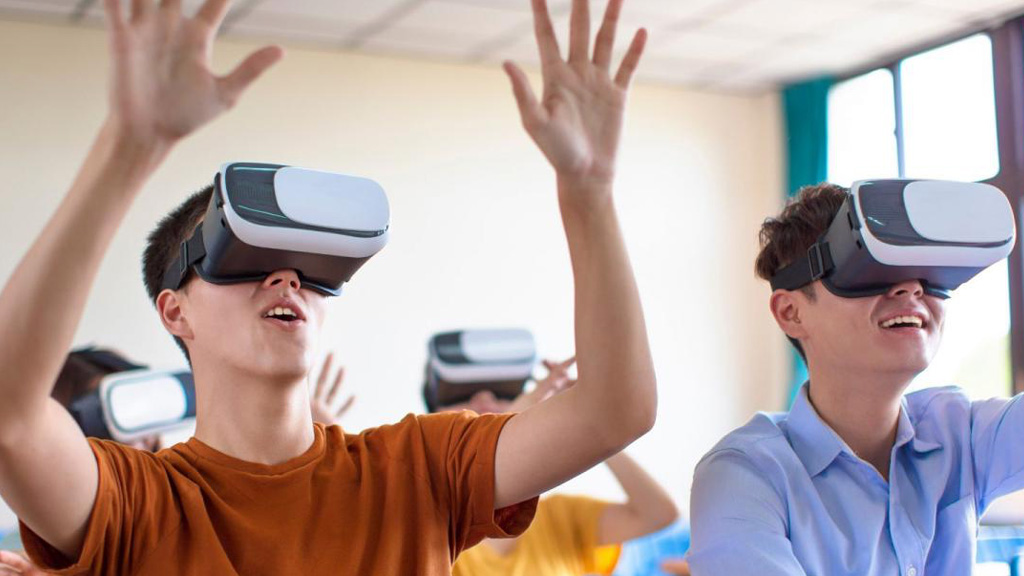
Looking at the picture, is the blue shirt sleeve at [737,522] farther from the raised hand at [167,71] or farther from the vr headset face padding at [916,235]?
the raised hand at [167,71]

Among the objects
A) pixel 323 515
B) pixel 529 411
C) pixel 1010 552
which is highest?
pixel 529 411

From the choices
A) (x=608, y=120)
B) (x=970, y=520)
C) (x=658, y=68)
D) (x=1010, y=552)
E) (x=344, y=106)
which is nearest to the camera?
(x=608, y=120)

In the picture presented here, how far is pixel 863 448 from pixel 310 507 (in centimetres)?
94

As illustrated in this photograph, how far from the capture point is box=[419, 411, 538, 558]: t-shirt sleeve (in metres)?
1.52

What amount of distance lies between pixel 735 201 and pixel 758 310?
0.67 metres

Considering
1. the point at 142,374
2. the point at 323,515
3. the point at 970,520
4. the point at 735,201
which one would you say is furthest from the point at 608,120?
the point at 735,201

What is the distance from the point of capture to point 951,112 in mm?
5965

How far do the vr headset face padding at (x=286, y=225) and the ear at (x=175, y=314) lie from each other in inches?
3.2

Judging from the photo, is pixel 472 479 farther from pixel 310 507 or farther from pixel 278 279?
pixel 278 279

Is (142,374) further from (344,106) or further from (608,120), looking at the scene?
(344,106)

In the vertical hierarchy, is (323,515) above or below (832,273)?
below

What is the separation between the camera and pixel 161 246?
1688mm

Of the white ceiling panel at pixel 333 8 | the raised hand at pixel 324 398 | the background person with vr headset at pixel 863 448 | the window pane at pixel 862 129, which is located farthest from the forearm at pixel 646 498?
the window pane at pixel 862 129

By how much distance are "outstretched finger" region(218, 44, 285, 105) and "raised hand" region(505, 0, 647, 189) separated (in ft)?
1.00
